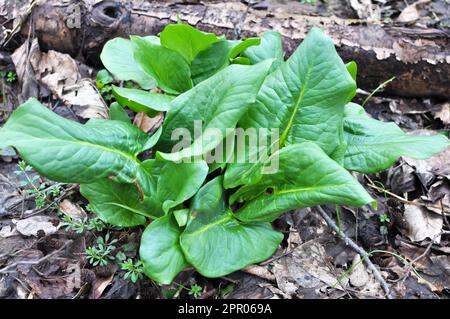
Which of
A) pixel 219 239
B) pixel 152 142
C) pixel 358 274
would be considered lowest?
pixel 358 274

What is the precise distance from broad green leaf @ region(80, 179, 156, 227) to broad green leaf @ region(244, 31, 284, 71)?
0.76 meters

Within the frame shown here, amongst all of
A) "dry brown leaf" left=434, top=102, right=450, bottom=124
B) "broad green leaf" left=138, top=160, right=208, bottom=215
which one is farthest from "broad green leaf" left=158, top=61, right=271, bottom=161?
"dry brown leaf" left=434, top=102, right=450, bottom=124

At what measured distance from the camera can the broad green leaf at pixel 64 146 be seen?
4.24 ft

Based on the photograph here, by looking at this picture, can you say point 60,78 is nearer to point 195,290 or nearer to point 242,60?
point 242,60

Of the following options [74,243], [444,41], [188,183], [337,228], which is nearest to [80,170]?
[188,183]

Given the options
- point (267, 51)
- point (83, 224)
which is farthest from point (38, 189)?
point (267, 51)

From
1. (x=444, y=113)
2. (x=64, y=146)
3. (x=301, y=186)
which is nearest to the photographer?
(x=64, y=146)

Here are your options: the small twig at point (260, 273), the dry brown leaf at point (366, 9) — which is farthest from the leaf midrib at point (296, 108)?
the dry brown leaf at point (366, 9)

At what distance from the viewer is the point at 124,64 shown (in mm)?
1860

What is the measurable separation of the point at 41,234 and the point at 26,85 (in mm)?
1010

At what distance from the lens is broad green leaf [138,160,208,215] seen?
4.83 ft

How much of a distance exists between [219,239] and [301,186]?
1.16 feet

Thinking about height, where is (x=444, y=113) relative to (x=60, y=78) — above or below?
below

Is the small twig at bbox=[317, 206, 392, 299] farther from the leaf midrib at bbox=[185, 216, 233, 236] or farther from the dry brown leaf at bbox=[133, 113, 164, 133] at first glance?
the dry brown leaf at bbox=[133, 113, 164, 133]
